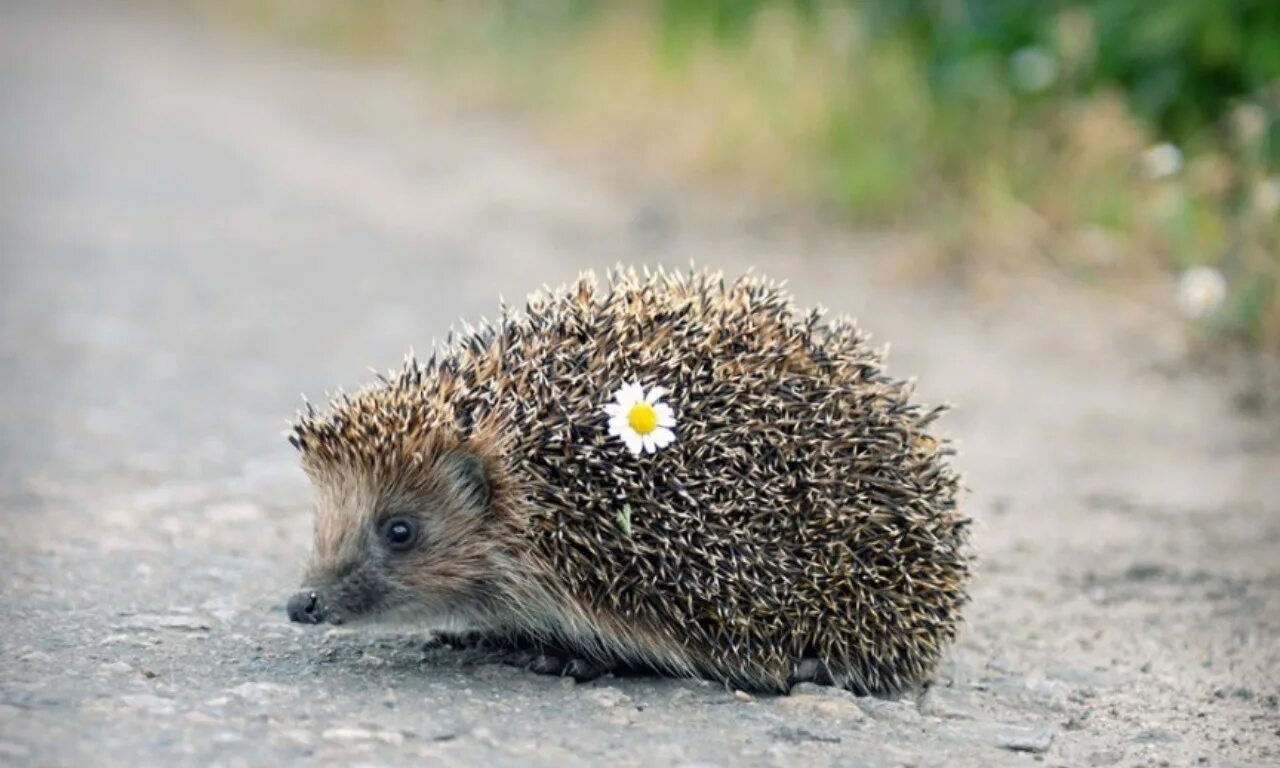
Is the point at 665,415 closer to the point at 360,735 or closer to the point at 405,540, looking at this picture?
the point at 405,540

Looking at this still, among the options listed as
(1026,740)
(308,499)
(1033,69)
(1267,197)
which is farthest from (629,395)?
(1033,69)

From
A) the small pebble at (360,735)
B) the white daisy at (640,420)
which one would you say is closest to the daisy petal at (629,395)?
the white daisy at (640,420)

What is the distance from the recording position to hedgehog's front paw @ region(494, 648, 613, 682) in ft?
14.2

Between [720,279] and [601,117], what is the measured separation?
30.8 ft

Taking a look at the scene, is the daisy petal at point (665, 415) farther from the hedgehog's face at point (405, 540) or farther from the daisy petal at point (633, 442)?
the hedgehog's face at point (405, 540)

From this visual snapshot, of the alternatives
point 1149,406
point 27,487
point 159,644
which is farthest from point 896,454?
point 1149,406

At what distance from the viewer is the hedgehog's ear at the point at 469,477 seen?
4.23 m

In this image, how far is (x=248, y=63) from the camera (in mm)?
20922

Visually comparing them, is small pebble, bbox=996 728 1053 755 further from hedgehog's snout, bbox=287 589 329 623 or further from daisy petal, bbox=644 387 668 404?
hedgehog's snout, bbox=287 589 329 623

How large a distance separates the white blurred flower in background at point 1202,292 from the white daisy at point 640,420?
14.9 ft

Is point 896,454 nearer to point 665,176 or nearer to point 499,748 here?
point 499,748

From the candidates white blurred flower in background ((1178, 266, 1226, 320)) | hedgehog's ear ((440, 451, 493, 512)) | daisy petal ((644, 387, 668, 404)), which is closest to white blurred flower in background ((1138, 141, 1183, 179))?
white blurred flower in background ((1178, 266, 1226, 320))

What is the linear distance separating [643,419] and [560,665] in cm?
70

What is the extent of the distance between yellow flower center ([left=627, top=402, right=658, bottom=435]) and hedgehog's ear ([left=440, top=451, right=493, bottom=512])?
1.28 feet
